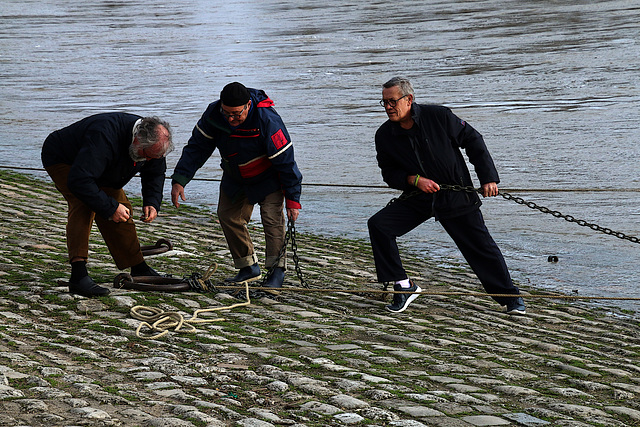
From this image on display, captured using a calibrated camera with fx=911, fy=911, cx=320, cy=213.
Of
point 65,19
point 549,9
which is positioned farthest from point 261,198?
point 65,19

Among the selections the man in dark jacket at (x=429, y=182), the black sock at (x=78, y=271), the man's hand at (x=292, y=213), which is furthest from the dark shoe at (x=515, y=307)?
the black sock at (x=78, y=271)

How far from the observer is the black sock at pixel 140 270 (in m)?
7.19

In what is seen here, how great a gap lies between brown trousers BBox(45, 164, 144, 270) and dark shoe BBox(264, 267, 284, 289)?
43.9 inches

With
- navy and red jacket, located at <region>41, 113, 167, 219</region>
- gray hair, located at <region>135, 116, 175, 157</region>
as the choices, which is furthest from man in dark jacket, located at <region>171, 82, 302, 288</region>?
gray hair, located at <region>135, 116, 175, 157</region>

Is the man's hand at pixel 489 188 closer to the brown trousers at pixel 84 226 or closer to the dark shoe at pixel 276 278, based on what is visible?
the dark shoe at pixel 276 278

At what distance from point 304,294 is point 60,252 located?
2.50 meters

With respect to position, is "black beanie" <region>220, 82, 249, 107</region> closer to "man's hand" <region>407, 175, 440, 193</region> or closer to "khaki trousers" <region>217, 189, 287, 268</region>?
"khaki trousers" <region>217, 189, 287, 268</region>

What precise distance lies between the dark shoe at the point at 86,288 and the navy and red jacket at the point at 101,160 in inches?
25.0

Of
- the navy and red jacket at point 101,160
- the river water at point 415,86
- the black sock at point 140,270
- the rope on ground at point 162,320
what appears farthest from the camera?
the river water at point 415,86

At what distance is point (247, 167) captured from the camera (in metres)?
6.98

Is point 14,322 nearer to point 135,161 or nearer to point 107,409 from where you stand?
point 135,161

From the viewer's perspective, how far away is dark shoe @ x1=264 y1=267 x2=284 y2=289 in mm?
7301

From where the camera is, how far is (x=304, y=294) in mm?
7430

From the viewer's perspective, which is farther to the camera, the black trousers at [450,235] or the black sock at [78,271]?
the black trousers at [450,235]
